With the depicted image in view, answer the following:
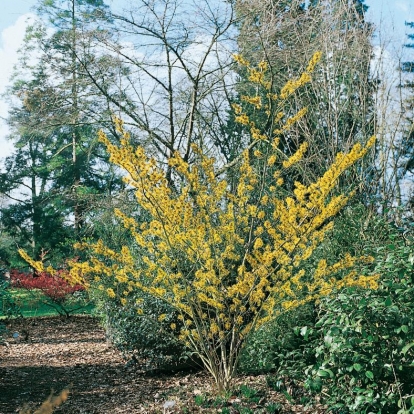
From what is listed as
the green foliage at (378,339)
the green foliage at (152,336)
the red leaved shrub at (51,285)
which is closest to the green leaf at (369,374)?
the green foliage at (378,339)

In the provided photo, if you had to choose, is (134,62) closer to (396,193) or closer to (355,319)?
(396,193)

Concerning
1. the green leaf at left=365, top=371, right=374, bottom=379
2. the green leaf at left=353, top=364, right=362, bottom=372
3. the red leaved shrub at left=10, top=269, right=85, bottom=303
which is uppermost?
the red leaved shrub at left=10, top=269, right=85, bottom=303

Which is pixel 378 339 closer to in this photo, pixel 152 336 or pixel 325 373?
pixel 325 373

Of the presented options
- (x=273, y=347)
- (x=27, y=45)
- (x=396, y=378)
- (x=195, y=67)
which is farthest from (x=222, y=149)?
(x=27, y=45)

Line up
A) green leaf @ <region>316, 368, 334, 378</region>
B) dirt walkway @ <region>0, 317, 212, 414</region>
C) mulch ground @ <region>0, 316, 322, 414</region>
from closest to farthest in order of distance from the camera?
green leaf @ <region>316, 368, 334, 378</region> < mulch ground @ <region>0, 316, 322, 414</region> < dirt walkway @ <region>0, 317, 212, 414</region>

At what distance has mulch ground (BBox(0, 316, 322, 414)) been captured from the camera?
4.72m

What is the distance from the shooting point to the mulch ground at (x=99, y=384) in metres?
4.72

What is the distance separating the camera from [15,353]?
8.32 meters

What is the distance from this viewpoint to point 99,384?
6180 millimetres

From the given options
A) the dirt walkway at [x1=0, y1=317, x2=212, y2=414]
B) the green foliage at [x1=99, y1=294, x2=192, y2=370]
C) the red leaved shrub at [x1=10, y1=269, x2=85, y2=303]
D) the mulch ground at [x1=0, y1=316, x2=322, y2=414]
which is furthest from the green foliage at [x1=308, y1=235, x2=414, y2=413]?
the red leaved shrub at [x1=10, y1=269, x2=85, y2=303]

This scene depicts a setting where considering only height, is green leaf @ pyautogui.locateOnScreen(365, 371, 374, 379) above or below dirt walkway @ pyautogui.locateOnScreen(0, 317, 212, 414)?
above

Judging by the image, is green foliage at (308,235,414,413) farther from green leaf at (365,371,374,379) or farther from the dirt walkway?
the dirt walkway

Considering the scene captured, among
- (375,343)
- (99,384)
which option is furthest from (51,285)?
(375,343)

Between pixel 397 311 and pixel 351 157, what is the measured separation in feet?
3.73
